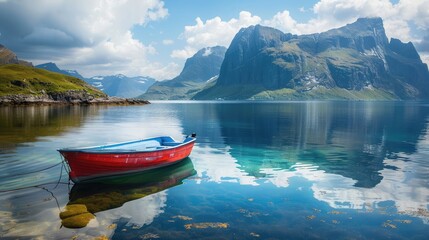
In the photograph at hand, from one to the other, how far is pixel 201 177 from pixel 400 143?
123 ft

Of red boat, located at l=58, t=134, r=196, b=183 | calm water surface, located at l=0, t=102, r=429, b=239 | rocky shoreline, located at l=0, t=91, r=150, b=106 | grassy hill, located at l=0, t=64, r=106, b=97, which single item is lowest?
calm water surface, located at l=0, t=102, r=429, b=239

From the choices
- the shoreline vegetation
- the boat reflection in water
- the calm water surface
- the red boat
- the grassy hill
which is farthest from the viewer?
the grassy hill

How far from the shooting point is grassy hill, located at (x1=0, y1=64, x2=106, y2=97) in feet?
475

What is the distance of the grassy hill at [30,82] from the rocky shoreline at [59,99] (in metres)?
2.57

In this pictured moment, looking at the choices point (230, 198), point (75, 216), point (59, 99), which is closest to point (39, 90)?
point (59, 99)

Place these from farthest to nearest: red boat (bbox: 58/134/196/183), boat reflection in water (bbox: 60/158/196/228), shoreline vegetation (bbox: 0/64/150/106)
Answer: shoreline vegetation (bbox: 0/64/150/106), red boat (bbox: 58/134/196/183), boat reflection in water (bbox: 60/158/196/228)

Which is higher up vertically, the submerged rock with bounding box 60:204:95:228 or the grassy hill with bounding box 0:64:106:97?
the grassy hill with bounding box 0:64:106:97

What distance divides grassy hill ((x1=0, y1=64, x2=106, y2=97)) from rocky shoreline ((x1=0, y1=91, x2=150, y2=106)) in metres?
2.57

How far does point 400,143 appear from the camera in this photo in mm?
50125

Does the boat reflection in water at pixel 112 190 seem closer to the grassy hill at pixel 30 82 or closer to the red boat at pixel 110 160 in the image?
the red boat at pixel 110 160

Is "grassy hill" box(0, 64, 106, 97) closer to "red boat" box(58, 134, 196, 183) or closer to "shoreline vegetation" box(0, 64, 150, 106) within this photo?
"shoreline vegetation" box(0, 64, 150, 106)

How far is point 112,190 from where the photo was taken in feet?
75.3

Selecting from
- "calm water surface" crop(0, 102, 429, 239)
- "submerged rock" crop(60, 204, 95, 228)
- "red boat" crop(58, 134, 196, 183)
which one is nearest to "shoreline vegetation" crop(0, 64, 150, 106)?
"calm water surface" crop(0, 102, 429, 239)

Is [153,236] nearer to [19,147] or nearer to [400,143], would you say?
[19,147]
